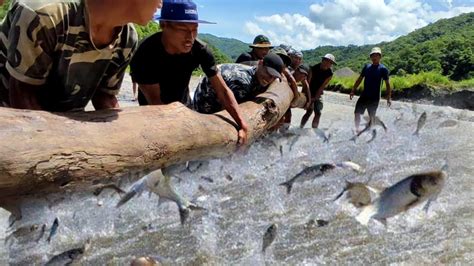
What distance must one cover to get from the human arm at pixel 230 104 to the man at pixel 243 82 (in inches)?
30.3

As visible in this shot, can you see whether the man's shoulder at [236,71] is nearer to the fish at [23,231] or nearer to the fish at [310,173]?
the fish at [310,173]

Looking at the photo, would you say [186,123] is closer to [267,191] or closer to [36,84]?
[36,84]

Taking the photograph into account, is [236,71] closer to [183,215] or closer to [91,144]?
[183,215]

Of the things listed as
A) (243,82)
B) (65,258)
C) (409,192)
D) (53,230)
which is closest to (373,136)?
(243,82)

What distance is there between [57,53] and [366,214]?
2708 millimetres

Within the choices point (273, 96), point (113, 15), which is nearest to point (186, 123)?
point (113, 15)

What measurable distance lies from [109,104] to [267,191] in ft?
11.0

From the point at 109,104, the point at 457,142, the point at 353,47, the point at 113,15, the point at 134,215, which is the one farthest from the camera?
the point at 353,47

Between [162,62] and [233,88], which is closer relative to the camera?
[162,62]

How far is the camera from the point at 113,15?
9.78ft

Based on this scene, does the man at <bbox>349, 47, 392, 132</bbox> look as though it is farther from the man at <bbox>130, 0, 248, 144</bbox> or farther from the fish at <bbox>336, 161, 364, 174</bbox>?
the man at <bbox>130, 0, 248, 144</bbox>

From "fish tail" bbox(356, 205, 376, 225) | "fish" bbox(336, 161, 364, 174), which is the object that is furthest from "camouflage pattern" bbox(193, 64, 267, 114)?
"fish tail" bbox(356, 205, 376, 225)

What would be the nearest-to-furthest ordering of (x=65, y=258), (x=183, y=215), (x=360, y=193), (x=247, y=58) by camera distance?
1. (x=65, y=258)
2. (x=360, y=193)
3. (x=183, y=215)
4. (x=247, y=58)

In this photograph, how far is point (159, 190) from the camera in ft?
A: 16.4
